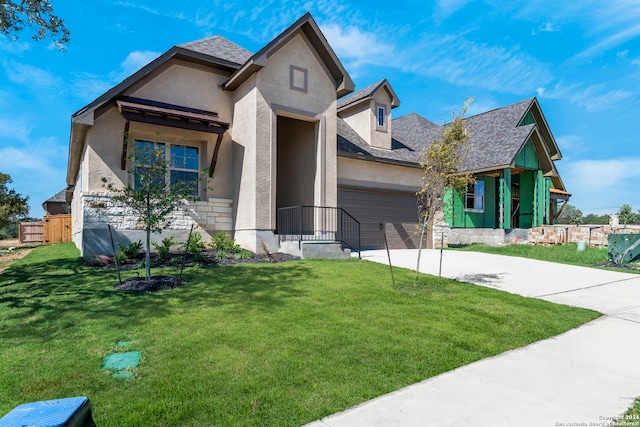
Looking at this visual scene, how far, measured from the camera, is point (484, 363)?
3799 millimetres

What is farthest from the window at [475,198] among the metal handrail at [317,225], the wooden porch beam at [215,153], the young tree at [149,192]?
the young tree at [149,192]

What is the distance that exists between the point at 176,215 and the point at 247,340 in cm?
804

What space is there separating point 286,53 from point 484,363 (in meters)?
10.8

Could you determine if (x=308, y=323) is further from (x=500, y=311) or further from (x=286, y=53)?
(x=286, y=53)

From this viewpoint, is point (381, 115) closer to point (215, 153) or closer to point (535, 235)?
point (215, 153)

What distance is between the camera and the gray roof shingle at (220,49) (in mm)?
12195

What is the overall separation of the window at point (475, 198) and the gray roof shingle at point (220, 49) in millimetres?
12622

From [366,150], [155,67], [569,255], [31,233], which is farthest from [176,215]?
[31,233]

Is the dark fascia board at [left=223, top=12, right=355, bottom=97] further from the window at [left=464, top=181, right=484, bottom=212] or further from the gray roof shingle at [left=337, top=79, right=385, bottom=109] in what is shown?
the window at [left=464, top=181, right=484, bottom=212]

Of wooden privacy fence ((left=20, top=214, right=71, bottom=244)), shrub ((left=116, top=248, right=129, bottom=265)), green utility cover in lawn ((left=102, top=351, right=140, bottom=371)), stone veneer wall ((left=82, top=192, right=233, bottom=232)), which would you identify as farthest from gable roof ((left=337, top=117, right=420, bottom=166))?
wooden privacy fence ((left=20, top=214, right=71, bottom=244))

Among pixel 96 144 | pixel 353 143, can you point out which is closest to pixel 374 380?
pixel 96 144

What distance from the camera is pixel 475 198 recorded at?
61.9 ft

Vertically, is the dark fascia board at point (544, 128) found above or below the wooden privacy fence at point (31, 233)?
above

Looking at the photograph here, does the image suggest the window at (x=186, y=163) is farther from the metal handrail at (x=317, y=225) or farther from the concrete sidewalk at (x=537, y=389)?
the concrete sidewalk at (x=537, y=389)
